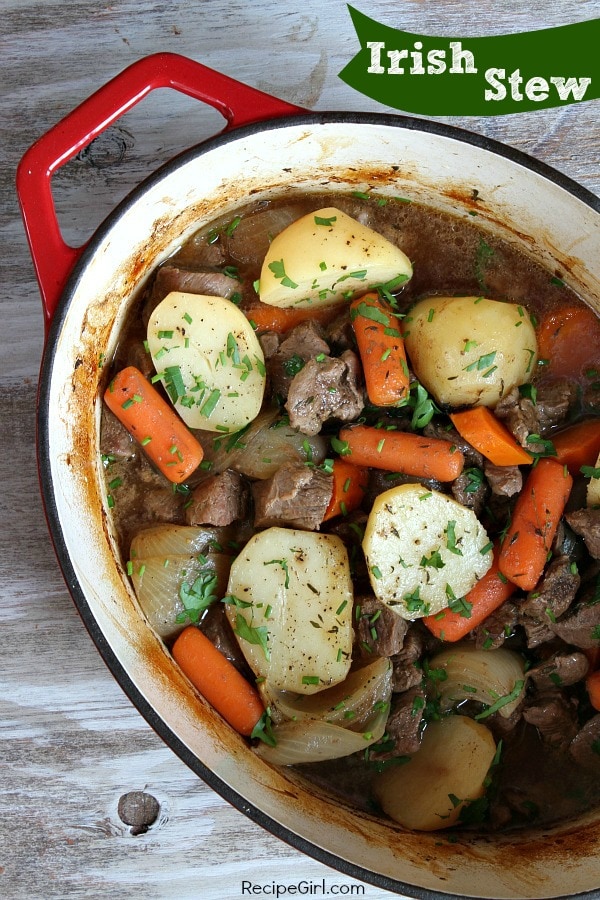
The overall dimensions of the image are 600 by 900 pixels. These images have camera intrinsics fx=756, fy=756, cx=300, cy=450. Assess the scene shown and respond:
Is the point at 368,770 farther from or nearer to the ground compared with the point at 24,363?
nearer to the ground

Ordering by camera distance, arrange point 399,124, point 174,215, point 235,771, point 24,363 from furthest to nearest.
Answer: point 24,363
point 174,215
point 235,771
point 399,124

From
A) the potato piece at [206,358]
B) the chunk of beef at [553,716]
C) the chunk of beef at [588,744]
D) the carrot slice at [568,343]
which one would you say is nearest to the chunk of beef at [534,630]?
the chunk of beef at [553,716]

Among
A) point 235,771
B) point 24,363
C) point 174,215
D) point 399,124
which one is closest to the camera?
point 399,124

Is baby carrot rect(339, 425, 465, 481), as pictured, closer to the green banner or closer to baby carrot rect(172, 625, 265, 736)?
baby carrot rect(172, 625, 265, 736)

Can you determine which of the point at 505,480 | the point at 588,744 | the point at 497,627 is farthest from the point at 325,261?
the point at 588,744

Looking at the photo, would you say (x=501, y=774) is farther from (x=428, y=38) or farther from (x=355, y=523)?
(x=428, y=38)

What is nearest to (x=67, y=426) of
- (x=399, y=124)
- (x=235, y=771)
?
(x=235, y=771)

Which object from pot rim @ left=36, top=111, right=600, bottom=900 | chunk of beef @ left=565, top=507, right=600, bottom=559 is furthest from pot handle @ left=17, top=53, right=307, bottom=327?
chunk of beef @ left=565, top=507, right=600, bottom=559

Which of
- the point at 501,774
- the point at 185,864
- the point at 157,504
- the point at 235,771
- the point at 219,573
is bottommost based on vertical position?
the point at 185,864
